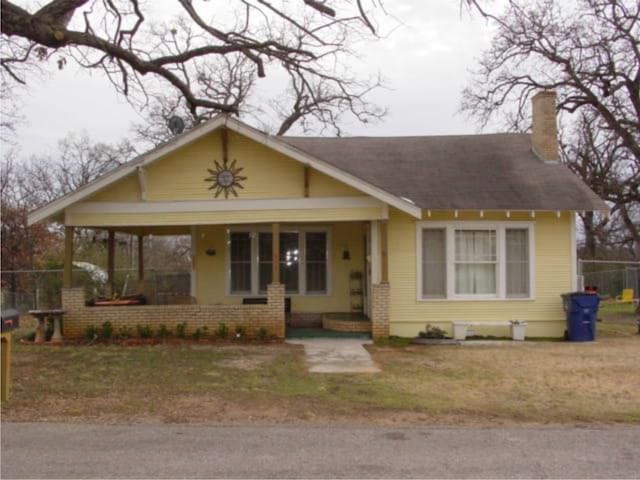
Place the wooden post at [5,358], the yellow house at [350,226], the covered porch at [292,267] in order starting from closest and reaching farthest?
the wooden post at [5,358], the yellow house at [350,226], the covered porch at [292,267]

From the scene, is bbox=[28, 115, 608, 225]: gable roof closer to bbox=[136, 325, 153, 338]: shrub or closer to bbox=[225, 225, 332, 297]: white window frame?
bbox=[225, 225, 332, 297]: white window frame

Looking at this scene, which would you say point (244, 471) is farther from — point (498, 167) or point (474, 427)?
point (498, 167)

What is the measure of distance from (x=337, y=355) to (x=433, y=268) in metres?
4.17

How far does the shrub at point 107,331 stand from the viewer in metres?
15.2

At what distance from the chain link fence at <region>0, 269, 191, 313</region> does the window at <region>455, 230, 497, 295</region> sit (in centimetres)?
905

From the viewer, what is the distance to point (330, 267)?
18.1 m

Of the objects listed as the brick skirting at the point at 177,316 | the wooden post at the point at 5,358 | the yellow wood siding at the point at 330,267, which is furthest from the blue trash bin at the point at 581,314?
the wooden post at the point at 5,358

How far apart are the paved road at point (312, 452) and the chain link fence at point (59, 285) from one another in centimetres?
1402

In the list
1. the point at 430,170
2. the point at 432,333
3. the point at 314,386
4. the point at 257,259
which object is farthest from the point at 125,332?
the point at 430,170

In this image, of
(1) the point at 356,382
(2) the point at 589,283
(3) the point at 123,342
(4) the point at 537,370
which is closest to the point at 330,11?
(1) the point at 356,382

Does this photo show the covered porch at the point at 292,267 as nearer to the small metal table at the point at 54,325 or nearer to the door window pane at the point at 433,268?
the door window pane at the point at 433,268

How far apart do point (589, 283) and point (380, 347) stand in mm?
19911

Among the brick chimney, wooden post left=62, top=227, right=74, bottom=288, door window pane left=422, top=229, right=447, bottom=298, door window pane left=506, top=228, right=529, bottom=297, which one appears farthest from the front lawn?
the brick chimney

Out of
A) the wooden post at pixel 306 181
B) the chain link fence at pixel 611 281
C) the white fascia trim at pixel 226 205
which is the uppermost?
the wooden post at pixel 306 181
